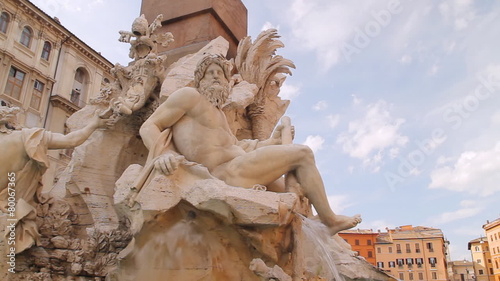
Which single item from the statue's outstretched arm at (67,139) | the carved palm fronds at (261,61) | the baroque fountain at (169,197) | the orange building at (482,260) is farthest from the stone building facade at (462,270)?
the statue's outstretched arm at (67,139)

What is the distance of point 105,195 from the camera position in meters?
4.80

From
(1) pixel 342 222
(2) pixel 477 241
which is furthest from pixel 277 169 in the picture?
(2) pixel 477 241

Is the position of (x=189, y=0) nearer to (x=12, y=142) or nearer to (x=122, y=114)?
(x=122, y=114)

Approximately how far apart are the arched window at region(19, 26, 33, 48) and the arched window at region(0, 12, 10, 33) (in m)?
0.83

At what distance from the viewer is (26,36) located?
1980cm

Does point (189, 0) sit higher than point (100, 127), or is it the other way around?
point (189, 0)

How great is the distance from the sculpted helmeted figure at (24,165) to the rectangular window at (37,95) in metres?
16.8

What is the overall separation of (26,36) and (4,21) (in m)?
1.20

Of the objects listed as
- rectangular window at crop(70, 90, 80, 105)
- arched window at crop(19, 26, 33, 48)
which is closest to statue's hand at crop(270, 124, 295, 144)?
arched window at crop(19, 26, 33, 48)

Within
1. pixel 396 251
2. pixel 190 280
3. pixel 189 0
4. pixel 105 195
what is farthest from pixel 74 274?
pixel 396 251

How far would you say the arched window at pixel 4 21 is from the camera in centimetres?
1862

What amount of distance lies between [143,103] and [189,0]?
2671mm

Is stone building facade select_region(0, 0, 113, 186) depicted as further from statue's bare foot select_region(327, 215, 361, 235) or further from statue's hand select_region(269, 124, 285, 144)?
statue's bare foot select_region(327, 215, 361, 235)

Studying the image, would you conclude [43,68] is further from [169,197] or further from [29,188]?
[169,197]
